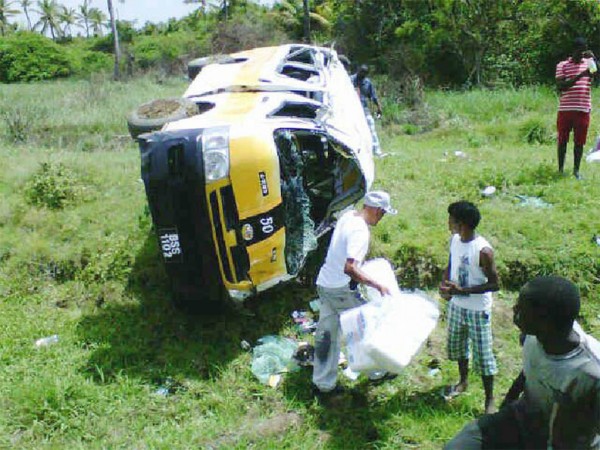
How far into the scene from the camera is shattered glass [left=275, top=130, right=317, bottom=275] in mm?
5141

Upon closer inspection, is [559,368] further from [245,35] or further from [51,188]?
[245,35]

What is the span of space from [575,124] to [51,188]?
6.75 metres

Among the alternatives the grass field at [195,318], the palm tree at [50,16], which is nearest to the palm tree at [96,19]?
the palm tree at [50,16]

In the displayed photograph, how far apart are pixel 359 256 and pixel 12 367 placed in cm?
311

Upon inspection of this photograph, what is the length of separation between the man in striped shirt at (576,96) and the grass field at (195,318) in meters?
0.62

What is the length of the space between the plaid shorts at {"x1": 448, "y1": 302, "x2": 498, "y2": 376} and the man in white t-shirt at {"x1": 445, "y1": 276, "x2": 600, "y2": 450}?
4.42 ft

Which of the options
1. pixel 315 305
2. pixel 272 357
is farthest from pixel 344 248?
pixel 315 305

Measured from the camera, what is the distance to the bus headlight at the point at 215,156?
4.55 m

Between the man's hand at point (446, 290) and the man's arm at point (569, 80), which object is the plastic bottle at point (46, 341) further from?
the man's arm at point (569, 80)

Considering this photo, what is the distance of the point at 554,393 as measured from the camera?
2.52 metres

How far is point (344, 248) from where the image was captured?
163 inches

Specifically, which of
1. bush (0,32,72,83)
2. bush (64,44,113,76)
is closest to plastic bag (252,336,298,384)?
bush (64,44,113,76)

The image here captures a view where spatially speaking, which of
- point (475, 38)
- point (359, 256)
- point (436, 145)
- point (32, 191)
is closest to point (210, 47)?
point (475, 38)

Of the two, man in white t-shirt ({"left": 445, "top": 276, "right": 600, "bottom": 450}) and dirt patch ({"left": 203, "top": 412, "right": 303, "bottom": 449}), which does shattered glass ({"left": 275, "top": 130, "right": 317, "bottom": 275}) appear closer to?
dirt patch ({"left": 203, "top": 412, "right": 303, "bottom": 449})
